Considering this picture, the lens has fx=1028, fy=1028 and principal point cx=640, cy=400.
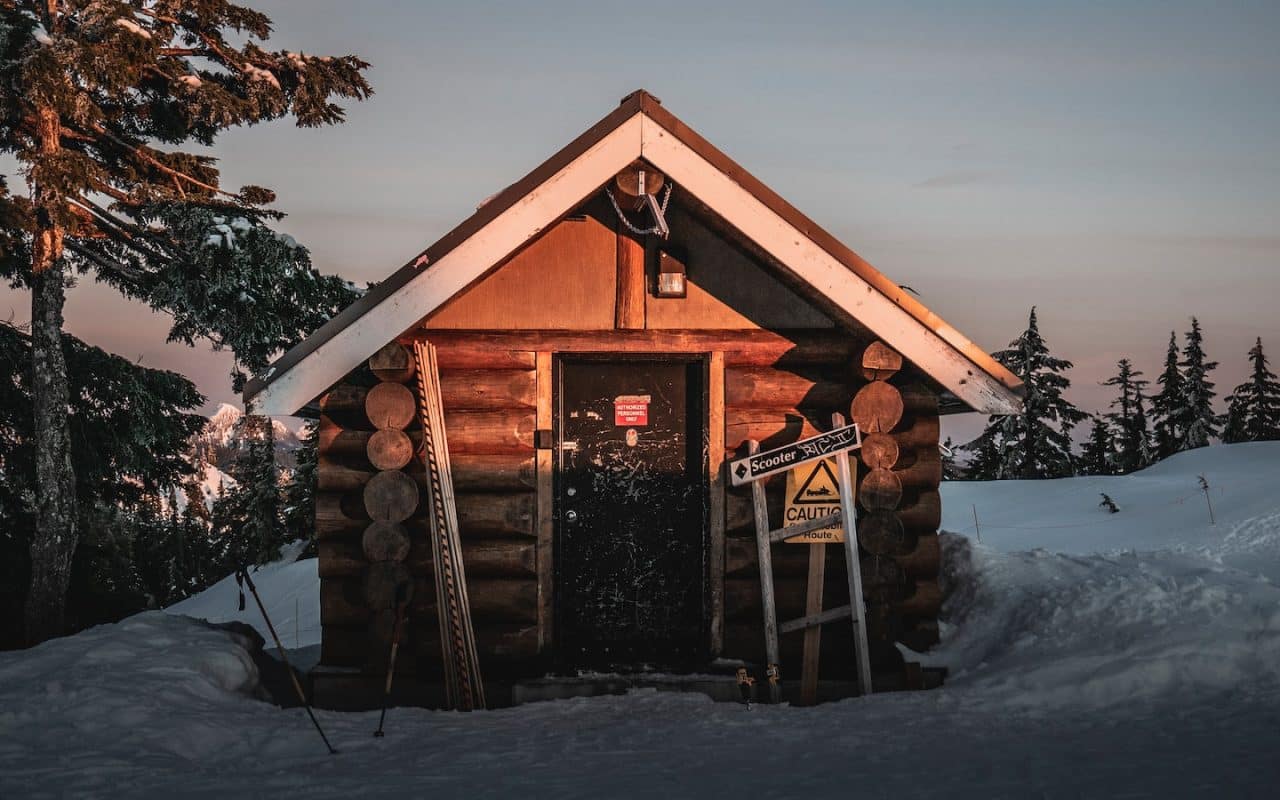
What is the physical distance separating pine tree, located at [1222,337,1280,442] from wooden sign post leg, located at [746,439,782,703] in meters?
37.9

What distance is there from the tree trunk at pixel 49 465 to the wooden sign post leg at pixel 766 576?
10.3m

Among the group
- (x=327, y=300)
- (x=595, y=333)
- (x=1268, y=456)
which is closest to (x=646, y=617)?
(x=595, y=333)

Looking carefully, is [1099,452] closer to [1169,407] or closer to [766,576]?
[1169,407]

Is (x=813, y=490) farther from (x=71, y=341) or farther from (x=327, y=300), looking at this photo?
(x=71, y=341)

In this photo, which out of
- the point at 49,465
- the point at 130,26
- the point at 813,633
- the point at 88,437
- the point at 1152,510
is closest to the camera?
the point at 813,633

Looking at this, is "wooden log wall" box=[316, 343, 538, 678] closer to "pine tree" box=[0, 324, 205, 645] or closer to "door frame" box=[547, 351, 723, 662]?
"door frame" box=[547, 351, 723, 662]

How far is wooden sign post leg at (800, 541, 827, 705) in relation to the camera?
293 inches

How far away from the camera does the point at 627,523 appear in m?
7.75

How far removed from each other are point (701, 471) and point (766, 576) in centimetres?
92

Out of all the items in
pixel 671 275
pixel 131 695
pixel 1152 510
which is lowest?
pixel 131 695

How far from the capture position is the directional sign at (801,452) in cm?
737

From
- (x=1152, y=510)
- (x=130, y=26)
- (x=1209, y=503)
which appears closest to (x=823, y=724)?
(x=130, y=26)

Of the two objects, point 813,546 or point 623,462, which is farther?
point 623,462

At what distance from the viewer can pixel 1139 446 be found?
41.8 metres
